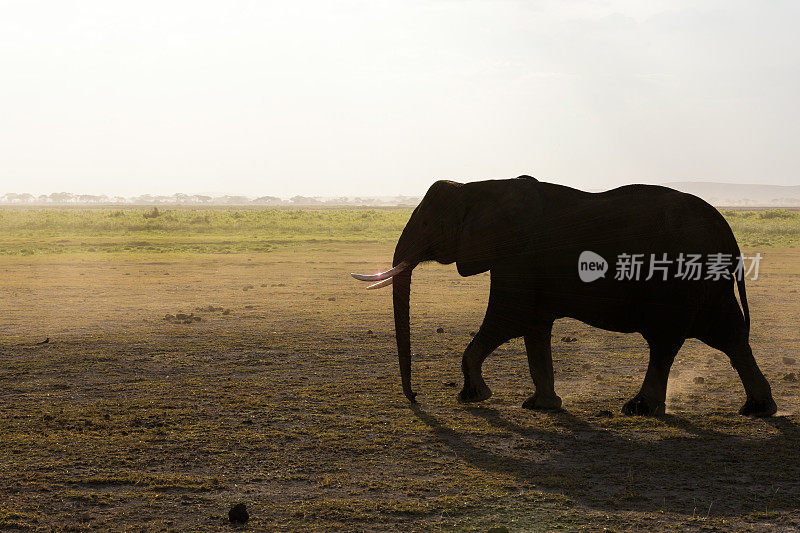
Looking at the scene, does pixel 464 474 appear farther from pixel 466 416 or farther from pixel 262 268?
pixel 262 268

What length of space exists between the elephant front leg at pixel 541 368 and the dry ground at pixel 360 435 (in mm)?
295

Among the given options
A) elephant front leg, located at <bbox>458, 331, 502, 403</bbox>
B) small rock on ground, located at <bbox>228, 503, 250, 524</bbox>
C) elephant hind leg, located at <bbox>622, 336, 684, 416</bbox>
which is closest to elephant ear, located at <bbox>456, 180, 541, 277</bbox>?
elephant front leg, located at <bbox>458, 331, 502, 403</bbox>

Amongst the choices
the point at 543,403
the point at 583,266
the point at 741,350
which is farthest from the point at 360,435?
the point at 741,350

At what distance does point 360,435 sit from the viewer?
30.3 feet

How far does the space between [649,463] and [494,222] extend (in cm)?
354

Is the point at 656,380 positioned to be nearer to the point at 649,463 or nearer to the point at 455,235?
the point at 649,463

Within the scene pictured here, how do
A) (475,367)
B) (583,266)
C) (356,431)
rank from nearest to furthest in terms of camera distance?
(356,431), (583,266), (475,367)

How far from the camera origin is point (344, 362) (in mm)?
13742

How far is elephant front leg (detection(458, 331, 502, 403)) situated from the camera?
1034 centimetres

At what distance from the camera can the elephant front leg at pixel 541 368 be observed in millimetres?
10352

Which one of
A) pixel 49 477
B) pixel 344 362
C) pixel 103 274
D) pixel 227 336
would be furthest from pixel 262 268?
pixel 49 477

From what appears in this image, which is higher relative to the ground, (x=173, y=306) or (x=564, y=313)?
(x=564, y=313)

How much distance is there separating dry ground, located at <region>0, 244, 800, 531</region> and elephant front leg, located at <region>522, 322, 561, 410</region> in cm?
29

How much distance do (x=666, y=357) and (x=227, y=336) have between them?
9258 millimetres
